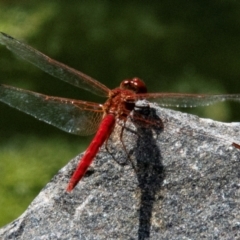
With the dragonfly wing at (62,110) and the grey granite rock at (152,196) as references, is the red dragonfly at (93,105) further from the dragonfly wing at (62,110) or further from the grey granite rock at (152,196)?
the grey granite rock at (152,196)

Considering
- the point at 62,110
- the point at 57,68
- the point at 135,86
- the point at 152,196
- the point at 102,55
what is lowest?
the point at 152,196

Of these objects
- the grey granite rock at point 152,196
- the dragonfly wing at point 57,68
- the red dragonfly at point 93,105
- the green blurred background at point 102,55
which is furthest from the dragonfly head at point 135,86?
the green blurred background at point 102,55

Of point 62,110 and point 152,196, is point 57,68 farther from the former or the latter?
point 152,196

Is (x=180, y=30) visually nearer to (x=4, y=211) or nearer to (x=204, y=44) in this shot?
Result: (x=204, y=44)

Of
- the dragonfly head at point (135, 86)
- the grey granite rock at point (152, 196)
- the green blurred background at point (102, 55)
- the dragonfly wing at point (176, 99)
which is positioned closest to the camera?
the grey granite rock at point (152, 196)

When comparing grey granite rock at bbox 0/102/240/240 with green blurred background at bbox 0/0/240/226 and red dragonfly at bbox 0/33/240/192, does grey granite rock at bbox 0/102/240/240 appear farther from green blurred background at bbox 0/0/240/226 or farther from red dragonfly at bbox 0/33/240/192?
green blurred background at bbox 0/0/240/226

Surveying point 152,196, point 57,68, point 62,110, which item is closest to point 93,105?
point 62,110
